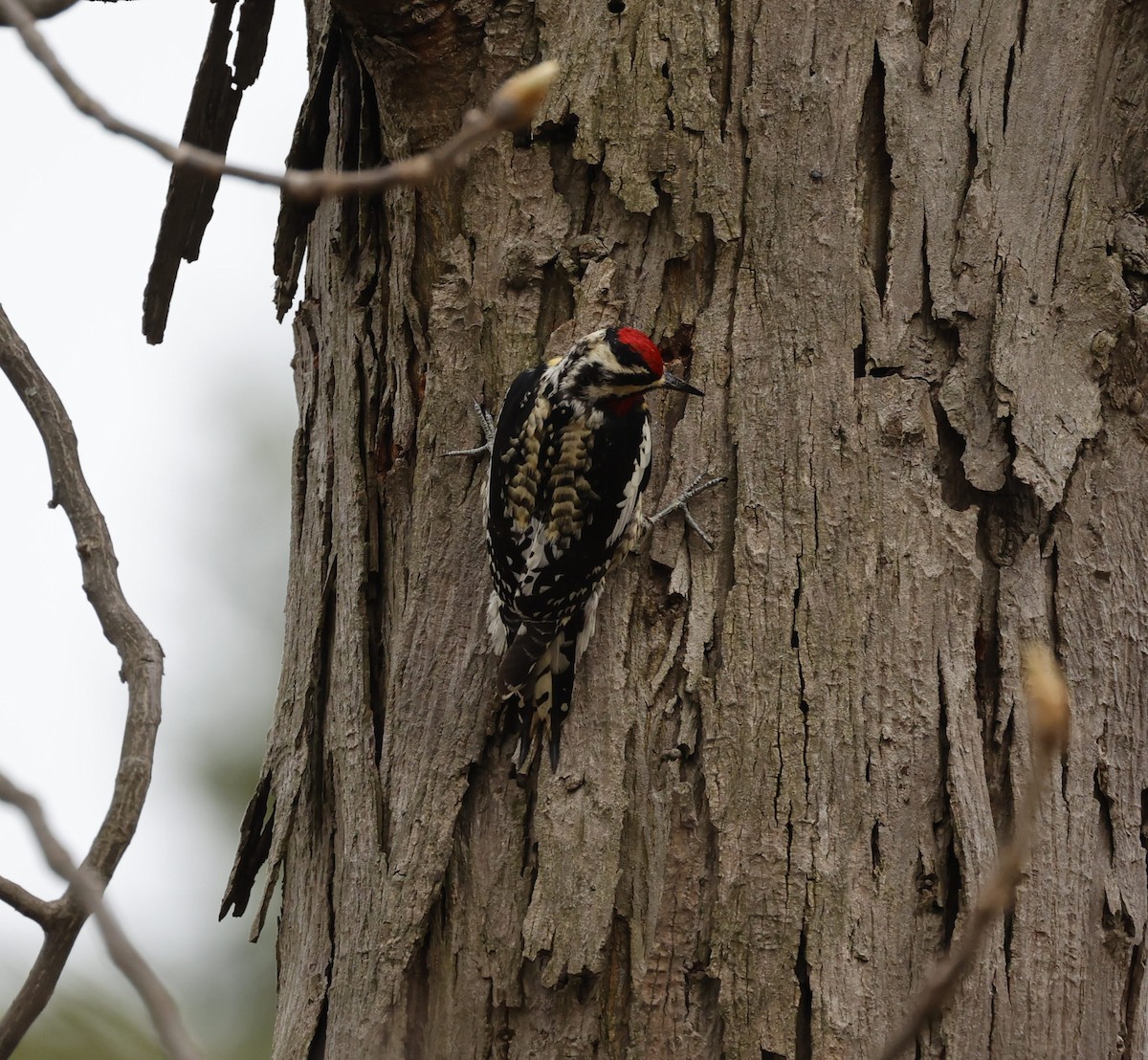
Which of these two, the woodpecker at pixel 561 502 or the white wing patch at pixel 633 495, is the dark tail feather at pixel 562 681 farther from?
the white wing patch at pixel 633 495

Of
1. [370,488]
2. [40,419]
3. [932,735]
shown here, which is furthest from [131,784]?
→ [932,735]

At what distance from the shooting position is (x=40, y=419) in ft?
7.00

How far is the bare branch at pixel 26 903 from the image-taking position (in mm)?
1559

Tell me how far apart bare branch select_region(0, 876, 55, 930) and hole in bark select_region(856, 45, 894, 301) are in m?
2.11

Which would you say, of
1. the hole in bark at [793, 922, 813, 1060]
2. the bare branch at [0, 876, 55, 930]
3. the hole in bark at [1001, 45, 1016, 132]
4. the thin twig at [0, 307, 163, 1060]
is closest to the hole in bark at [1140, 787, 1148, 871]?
the hole in bark at [793, 922, 813, 1060]

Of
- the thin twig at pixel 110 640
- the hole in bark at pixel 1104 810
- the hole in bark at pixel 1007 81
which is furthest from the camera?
the hole in bark at pixel 1007 81

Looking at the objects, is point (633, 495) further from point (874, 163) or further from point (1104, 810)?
point (1104, 810)

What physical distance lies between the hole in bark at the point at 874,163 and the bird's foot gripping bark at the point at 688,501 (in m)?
0.64

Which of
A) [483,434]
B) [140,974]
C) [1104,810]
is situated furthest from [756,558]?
[140,974]

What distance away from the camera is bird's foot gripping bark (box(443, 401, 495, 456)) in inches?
115

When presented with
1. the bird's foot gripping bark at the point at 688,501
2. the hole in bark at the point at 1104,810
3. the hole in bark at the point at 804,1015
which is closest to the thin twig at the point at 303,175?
the bird's foot gripping bark at the point at 688,501

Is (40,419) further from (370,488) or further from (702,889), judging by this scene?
(702,889)

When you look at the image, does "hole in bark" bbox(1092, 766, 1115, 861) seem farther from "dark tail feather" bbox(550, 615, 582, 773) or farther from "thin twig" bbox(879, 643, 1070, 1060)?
"thin twig" bbox(879, 643, 1070, 1060)

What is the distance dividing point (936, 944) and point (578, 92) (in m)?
2.00
